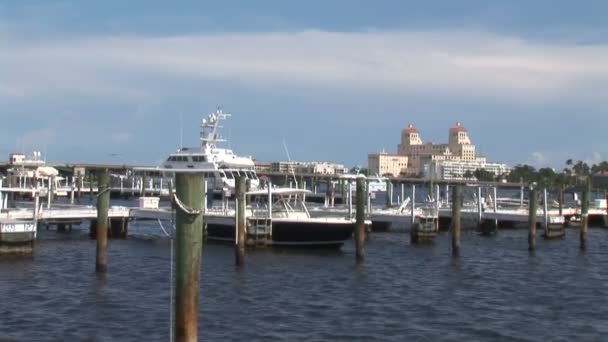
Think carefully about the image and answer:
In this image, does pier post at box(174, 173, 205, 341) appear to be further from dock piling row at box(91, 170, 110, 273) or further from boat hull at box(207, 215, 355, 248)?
boat hull at box(207, 215, 355, 248)

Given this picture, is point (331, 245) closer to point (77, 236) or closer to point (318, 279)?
point (318, 279)

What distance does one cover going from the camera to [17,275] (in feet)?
105

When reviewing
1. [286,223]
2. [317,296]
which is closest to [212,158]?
[286,223]

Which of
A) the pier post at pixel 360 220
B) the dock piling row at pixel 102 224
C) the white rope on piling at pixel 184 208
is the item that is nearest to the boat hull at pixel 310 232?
the pier post at pixel 360 220

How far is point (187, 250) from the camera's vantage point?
527 inches

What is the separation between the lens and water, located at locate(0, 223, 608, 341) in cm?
2347

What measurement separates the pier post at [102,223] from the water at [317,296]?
2.12ft

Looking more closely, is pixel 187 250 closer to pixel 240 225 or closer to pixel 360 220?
pixel 240 225

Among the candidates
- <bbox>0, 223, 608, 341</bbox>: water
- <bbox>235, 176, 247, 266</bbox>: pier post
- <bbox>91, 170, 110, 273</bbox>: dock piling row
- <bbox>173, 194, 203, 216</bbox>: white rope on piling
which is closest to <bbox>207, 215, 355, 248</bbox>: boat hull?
<bbox>0, 223, 608, 341</bbox>: water

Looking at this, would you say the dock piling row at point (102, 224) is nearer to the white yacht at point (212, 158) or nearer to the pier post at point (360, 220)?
the pier post at point (360, 220)

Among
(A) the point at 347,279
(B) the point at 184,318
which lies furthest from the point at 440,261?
(B) the point at 184,318

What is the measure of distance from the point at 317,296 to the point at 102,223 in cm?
926

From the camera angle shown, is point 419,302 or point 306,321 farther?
point 419,302

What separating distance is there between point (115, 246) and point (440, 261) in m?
17.9
